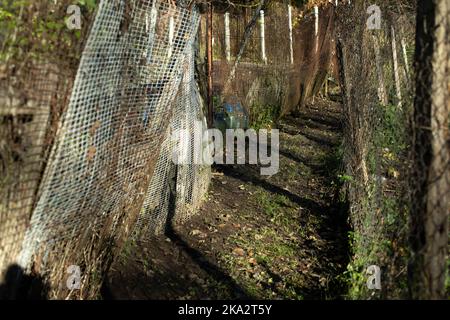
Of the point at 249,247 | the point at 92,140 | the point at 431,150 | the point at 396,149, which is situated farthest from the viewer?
the point at 249,247

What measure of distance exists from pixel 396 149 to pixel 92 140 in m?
2.24

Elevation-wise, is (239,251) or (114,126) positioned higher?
(114,126)

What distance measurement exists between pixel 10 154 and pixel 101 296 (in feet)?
4.42

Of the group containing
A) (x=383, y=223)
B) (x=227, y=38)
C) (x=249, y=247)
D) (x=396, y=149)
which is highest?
(x=227, y=38)

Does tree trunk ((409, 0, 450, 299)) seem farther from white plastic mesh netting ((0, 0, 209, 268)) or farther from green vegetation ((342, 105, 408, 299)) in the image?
white plastic mesh netting ((0, 0, 209, 268))

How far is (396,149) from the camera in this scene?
4.10 m

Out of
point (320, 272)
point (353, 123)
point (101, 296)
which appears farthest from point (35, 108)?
point (353, 123)

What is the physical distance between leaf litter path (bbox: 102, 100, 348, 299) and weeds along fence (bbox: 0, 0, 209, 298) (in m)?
0.35

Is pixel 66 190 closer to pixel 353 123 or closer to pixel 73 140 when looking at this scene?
pixel 73 140

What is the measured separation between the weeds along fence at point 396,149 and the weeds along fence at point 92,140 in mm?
1787

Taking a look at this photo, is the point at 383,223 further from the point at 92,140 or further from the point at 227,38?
the point at 227,38

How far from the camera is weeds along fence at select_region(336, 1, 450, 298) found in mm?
2752

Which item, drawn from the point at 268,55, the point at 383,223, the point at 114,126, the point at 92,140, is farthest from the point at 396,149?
the point at 268,55

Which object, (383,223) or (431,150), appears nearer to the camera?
(431,150)
